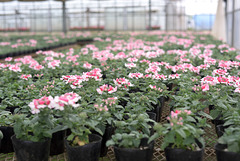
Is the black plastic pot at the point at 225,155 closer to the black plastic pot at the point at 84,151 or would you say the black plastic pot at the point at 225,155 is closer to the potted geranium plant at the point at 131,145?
the potted geranium plant at the point at 131,145

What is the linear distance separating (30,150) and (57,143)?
14.2 inches

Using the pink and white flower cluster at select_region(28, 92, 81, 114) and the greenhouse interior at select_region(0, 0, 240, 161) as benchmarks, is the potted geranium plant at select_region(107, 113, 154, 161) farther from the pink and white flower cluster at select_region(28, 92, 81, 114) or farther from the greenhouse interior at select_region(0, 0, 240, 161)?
the pink and white flower cluster at select_region(28, 92, 81, 114)

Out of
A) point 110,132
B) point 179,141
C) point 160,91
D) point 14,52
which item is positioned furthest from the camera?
point 14,52

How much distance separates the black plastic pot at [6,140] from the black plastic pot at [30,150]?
334 millimetres

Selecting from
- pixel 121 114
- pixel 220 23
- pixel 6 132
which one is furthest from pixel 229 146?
pixel 220 23

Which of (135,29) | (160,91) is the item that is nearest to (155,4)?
(135,29)

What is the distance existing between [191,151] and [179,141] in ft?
0.34

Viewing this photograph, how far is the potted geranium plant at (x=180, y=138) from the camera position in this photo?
1.79 m

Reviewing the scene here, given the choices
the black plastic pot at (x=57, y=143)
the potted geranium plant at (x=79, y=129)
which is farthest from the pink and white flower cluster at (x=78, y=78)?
the potted geranium plant at (x=79, y=129)

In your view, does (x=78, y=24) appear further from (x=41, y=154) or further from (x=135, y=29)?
(x=41, y=154)

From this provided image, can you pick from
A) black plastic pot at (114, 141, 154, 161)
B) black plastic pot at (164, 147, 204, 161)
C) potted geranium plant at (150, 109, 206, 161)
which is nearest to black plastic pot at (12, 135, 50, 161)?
black plastic pot at (114, 141, 154, 161)

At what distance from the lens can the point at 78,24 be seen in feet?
66.3

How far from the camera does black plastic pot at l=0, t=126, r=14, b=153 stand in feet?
7.80

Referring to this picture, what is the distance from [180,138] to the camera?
5.95ft
